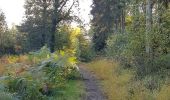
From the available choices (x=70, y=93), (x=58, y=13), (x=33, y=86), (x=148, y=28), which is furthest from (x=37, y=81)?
(x=58, y=13)

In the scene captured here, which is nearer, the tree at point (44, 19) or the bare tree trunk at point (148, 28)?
the bare tree trunk at point (148, 28)

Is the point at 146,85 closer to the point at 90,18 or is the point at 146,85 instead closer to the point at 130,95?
the point at 130,95

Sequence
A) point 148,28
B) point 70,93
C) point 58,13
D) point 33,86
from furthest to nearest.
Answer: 1. point 58,13
2. point 148,28
3. point 70,93
4. point 33,86

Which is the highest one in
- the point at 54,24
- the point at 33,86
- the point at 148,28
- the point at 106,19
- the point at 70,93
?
the point at 106,19

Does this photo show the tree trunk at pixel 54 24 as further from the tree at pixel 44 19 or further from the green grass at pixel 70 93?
the green grass at pixel 70 93

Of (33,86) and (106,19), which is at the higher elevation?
(106,19)

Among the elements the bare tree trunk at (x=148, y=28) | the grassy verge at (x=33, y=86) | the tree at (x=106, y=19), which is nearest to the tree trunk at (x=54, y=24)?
the tree at (x=106, y=19)

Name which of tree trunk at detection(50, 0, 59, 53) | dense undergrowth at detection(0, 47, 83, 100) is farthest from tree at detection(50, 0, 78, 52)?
dense undergrowth at detection(0, 47, 83, 100)

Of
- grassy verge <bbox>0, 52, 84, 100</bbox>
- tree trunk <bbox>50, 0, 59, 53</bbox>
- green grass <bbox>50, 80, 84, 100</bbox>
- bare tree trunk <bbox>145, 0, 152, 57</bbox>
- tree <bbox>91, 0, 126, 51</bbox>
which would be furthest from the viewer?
Result: tree trunk <bbox>50, 0, 59, 53</bbox>

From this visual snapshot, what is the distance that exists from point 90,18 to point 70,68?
3904 centimetres

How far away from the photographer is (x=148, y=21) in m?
21.6

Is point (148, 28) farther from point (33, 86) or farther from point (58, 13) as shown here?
point (58, 13)

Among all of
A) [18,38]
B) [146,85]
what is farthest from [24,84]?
[18,38]

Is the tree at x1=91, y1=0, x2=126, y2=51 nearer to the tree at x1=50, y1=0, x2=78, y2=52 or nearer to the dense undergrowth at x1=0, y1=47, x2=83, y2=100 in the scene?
the tree at x1=50, y1=0, x2=78, y2=52
